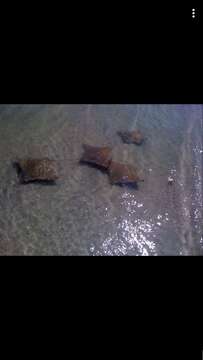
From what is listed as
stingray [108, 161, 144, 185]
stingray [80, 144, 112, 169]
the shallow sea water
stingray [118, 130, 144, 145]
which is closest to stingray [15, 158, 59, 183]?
the shallow sea water

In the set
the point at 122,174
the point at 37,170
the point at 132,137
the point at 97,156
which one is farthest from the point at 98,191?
the point at 132,137

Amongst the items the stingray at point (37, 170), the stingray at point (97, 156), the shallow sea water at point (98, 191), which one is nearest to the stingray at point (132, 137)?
the shallow sea water at point (98, 191)

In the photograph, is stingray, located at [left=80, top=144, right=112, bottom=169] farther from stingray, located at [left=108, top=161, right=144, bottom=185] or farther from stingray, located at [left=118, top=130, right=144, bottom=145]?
stingray, located at [left=118, top=130, right=144, bottom=145]

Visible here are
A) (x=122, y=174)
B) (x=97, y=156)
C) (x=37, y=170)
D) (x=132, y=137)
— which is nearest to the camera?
(x=37, y=170)

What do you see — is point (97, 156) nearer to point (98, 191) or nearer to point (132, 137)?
point (98, 191)

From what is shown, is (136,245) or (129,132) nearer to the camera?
(136,245)

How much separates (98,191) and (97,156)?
1.66 feet

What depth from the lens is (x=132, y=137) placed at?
4316 mm

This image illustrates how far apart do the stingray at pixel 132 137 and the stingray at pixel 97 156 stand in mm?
382

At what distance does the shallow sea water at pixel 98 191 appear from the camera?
2.96m
